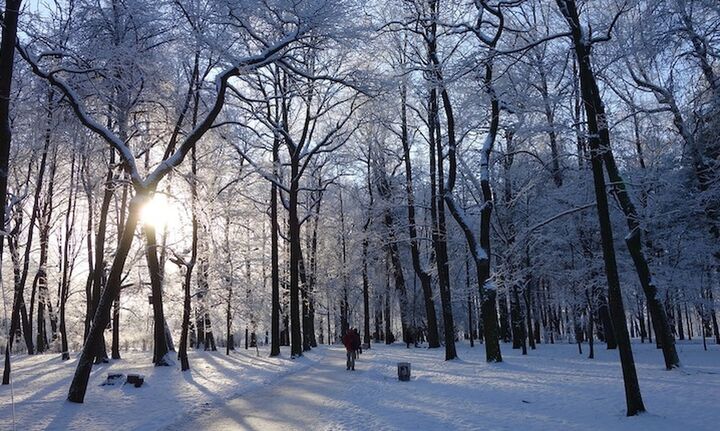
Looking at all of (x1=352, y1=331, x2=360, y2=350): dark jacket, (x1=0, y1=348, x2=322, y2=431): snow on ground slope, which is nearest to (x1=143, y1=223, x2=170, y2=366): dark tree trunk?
(x1=0, y1=348, x2=322, y2=431): snow on ground slope

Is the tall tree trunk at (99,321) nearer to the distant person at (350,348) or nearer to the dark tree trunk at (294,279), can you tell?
the distant person at (350,348)

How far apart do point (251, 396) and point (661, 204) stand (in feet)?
53.5

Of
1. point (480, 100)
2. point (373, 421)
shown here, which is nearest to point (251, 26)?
point (480, 100)

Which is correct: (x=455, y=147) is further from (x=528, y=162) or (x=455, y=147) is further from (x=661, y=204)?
(x=528, y=162)

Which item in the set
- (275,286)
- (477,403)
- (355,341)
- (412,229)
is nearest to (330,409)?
(477,403)

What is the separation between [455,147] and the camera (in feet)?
68.7

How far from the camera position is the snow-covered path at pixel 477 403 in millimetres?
9062

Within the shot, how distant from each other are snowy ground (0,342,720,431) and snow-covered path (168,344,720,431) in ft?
0.07

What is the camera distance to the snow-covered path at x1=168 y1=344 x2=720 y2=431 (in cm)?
906

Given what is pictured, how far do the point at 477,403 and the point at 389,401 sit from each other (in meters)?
1.99

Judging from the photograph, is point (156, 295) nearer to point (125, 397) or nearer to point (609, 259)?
point (125, 397)

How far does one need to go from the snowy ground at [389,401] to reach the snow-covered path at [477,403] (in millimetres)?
21

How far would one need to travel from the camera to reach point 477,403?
36.5 feet

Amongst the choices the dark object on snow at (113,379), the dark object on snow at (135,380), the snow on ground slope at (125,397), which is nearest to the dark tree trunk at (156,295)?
the snow on ground slope at (125,397)
